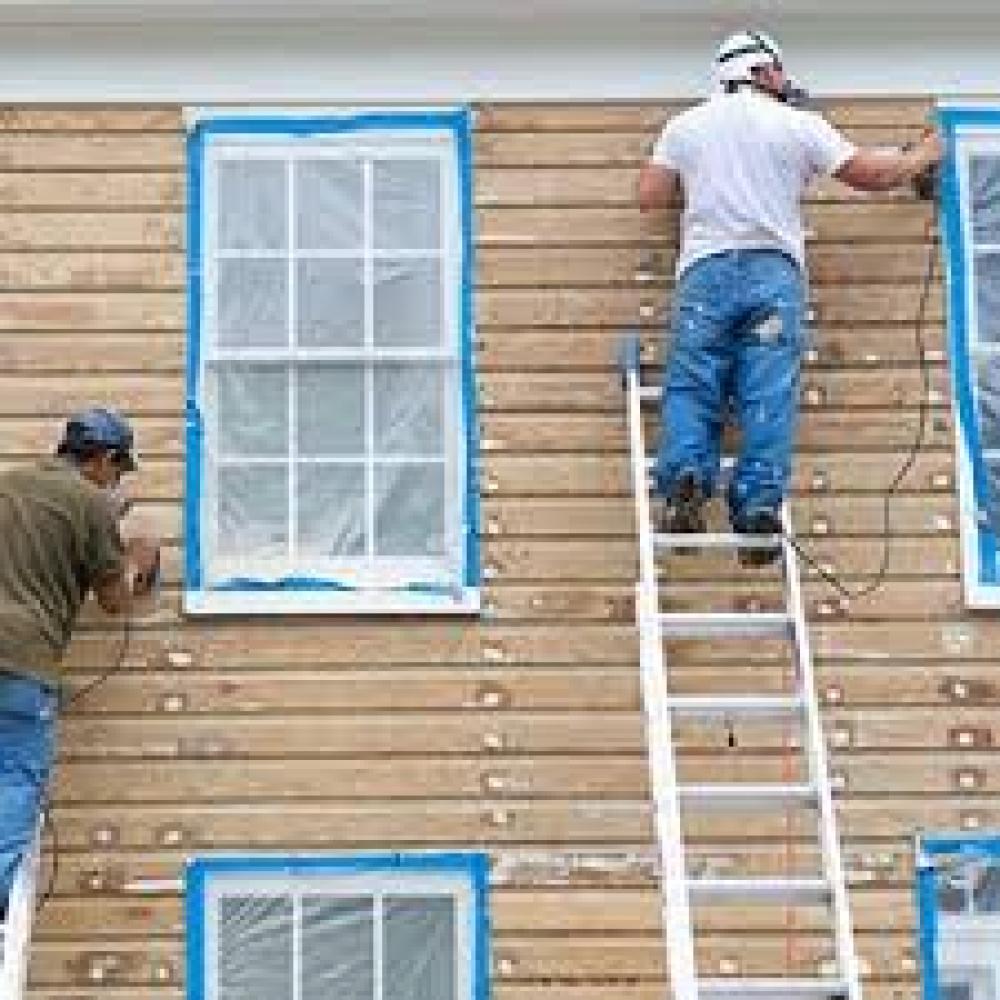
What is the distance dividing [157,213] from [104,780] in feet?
6.84

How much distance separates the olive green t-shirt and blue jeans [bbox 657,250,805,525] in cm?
191

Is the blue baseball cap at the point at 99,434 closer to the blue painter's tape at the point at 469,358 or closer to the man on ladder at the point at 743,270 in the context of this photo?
the blue painter's tape at the point at 469,358

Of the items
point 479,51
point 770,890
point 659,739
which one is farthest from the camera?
point 479,51

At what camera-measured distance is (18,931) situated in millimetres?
8148

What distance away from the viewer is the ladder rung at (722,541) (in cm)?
895

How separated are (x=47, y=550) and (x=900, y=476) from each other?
3.06 m

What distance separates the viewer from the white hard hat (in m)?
9.37

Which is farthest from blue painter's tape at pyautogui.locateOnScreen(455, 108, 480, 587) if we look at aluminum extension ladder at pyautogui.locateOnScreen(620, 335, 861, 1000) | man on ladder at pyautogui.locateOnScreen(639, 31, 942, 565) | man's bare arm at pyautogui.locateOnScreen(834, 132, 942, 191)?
man's bare arm at pyautogui.locateOnScreen(834, 132, 942, 191)

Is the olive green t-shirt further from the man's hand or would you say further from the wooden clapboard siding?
the wooden clapboard siding

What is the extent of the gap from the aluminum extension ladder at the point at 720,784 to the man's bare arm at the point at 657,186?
0.50m

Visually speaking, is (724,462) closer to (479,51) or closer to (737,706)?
(737,706)

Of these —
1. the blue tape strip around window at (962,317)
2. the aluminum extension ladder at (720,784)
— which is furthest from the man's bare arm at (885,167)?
the aluminum extension ladder at (720,784)

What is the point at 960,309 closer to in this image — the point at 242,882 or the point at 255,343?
the point at 255,343

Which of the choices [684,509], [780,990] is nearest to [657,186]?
[684,509]
